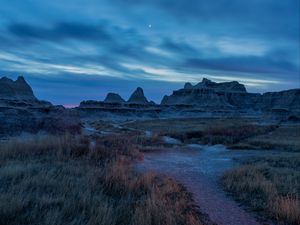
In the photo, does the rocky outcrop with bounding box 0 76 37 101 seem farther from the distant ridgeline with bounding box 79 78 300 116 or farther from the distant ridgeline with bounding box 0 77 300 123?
the distant ridgeline with bounding box 79 78 300 116

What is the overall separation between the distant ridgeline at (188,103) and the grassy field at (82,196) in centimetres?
9210

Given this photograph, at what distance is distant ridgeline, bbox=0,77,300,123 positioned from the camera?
118m

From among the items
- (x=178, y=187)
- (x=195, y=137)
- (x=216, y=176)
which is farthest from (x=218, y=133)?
(x=178, y=187)

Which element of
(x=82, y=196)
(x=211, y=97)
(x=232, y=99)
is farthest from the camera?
(x=232, y=99)

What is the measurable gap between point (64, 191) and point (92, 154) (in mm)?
6181

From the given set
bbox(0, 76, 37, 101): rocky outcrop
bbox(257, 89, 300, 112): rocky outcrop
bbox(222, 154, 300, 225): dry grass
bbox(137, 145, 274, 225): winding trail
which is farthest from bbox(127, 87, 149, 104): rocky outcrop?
bbox(222, 154, 300, 225): dry grass

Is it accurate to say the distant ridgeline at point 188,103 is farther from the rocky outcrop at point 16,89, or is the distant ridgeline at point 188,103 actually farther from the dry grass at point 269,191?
the dry grass at point 269,191

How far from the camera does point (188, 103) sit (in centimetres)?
16662

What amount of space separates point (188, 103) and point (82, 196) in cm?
16055

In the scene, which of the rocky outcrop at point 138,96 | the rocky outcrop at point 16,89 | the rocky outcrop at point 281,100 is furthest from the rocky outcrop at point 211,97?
the rocky outcrop at point 16,89

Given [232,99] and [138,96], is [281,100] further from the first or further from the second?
[138,96]

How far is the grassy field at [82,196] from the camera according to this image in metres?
6.12

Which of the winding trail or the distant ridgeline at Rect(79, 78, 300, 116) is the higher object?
the distant ridgeline at Rect(79, 78, 300, 116)

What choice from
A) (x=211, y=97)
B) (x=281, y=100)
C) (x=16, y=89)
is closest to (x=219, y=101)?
(x=211, y=97)
